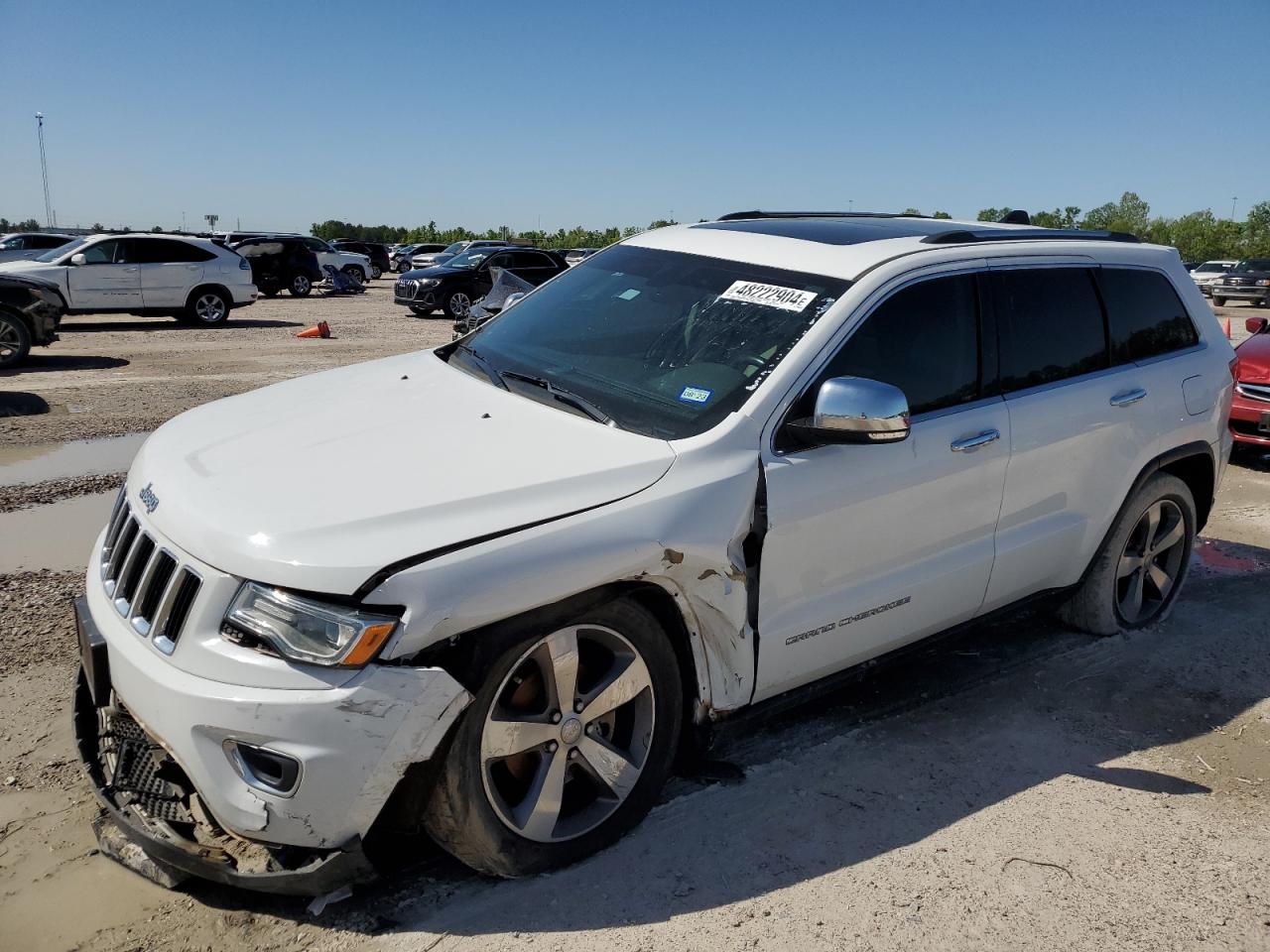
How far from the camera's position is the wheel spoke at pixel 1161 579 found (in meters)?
5.02

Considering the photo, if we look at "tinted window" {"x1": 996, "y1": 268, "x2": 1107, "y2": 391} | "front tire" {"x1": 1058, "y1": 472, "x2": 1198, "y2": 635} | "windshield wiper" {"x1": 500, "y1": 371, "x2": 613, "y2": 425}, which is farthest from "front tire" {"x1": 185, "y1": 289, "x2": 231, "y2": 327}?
"tinted window" {"x1": 996, "y1": 268, "x2": 1107, "y2": 391}

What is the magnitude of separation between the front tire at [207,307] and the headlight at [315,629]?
1763 centimetres

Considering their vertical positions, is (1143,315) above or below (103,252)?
above

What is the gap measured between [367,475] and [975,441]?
2130 millimetres

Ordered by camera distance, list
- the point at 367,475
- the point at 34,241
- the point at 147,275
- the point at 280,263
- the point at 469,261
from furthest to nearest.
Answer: the point at 280,263 < the point at 34,241 < the point at 469,261 < the point at 147,275 < the point at 367,475

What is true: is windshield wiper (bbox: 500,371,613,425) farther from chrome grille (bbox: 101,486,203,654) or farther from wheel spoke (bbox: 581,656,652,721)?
chrome grille (bbox: 101,486,203,654)

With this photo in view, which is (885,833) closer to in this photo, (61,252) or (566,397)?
(566,397)

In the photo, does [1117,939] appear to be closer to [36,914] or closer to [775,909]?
[775,909]

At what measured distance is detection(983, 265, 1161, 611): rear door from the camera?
397 cm

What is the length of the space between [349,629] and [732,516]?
3.78 ft

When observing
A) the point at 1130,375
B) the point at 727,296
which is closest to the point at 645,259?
the point at 727,296

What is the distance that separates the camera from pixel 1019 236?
4.30 metres

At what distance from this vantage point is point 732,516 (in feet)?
10.0

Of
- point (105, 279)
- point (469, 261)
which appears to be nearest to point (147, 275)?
point (105, 279)
